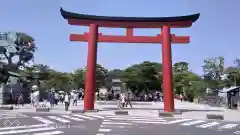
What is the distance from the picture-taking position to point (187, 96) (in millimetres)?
60844

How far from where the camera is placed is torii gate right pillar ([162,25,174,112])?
23688mm

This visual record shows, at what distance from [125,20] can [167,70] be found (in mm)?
5590

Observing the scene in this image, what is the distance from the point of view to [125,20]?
25266mm

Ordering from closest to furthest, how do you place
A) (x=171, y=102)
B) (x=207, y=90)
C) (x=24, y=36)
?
(x=171, y=102), (x=207, y=90), (x=24, y=36)

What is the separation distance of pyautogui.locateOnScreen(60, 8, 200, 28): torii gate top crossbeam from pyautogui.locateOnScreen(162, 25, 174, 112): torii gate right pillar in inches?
31.0

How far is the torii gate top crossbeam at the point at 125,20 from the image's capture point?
25.1 metres

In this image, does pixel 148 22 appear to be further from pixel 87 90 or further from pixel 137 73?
pixel 137 73

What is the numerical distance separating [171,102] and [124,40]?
21.4ft

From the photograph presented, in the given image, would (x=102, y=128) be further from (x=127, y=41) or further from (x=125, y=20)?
(x=125, y=20)

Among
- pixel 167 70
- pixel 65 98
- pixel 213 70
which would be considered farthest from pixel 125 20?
pixel 213 70

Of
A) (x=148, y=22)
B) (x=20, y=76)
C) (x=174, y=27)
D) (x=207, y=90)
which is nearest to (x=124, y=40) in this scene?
(x=148, y=22)

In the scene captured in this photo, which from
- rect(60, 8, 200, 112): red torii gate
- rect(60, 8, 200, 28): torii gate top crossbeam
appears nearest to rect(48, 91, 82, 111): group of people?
rect(60, 8, 200, 112): red torii gate

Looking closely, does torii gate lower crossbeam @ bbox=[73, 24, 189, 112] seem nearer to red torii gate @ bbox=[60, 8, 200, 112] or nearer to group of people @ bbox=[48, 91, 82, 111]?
red torii gate @ bbox=[60, 8, 200, 112]

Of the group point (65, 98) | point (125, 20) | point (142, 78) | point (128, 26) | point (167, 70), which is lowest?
point (65, 98)
